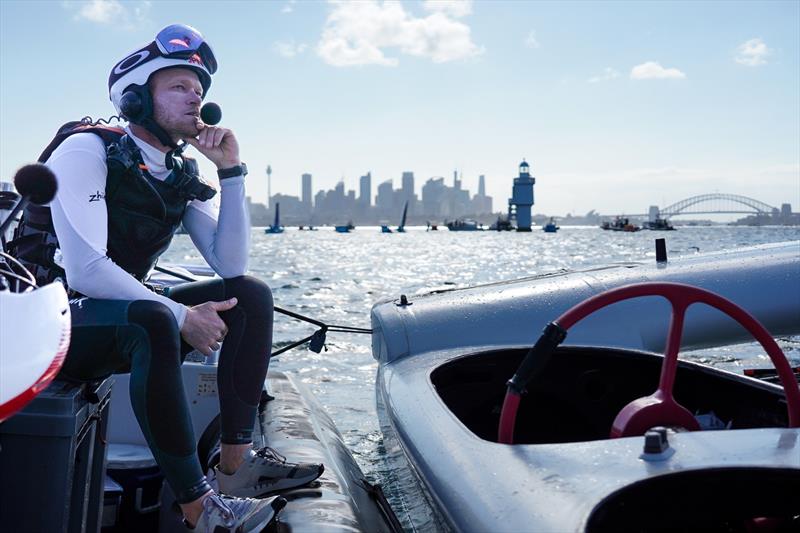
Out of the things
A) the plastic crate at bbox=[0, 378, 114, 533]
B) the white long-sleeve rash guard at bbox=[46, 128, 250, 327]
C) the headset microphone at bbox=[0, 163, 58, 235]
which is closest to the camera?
the headset microphone at bbox=[0, 163, 58, 235]

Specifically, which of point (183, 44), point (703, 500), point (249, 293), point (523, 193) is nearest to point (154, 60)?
point (183, 44)

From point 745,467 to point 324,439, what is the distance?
1.60m

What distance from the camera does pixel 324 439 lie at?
9.27 feet

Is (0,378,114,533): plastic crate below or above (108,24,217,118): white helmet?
below

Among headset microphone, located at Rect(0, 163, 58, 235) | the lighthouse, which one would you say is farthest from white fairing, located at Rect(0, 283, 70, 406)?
the lighthouse

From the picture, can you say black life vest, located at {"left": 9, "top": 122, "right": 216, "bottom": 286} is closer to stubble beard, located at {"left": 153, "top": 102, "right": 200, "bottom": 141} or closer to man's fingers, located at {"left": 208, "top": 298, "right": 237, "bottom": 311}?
stubble beard, located at {"left": 153, "top": 102, "right": 200, "bottom": 141}

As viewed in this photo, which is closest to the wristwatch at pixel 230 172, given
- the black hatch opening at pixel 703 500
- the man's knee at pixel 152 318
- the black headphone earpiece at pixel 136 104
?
the black headphone earpiece at pixel 136 104

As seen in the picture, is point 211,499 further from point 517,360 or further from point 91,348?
point 517,360

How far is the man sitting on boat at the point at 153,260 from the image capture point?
184 centimetres

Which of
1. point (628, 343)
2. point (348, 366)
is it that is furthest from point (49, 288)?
point (348, 366)

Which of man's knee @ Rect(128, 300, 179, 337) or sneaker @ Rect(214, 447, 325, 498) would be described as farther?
sneaker @ Rect(214, 447, 325, 498)

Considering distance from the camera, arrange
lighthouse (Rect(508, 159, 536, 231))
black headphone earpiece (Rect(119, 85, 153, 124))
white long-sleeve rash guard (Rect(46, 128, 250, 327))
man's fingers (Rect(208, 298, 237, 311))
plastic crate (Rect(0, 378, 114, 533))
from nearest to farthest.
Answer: plastic crate (Rect(0, 378, 114, 533))
white long-sleeve rash guard (Rect(46, 128, 250, 327))
man's fingers (Rect(208, 298, 237, 311))
black headphone earpiece (Rect(119, 85, 153, 124))
lighthouse (Rect(508, 159, 536, 231))

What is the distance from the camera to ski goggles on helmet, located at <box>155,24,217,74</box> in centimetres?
217

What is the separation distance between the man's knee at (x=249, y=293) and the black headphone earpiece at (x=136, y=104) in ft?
1.76
